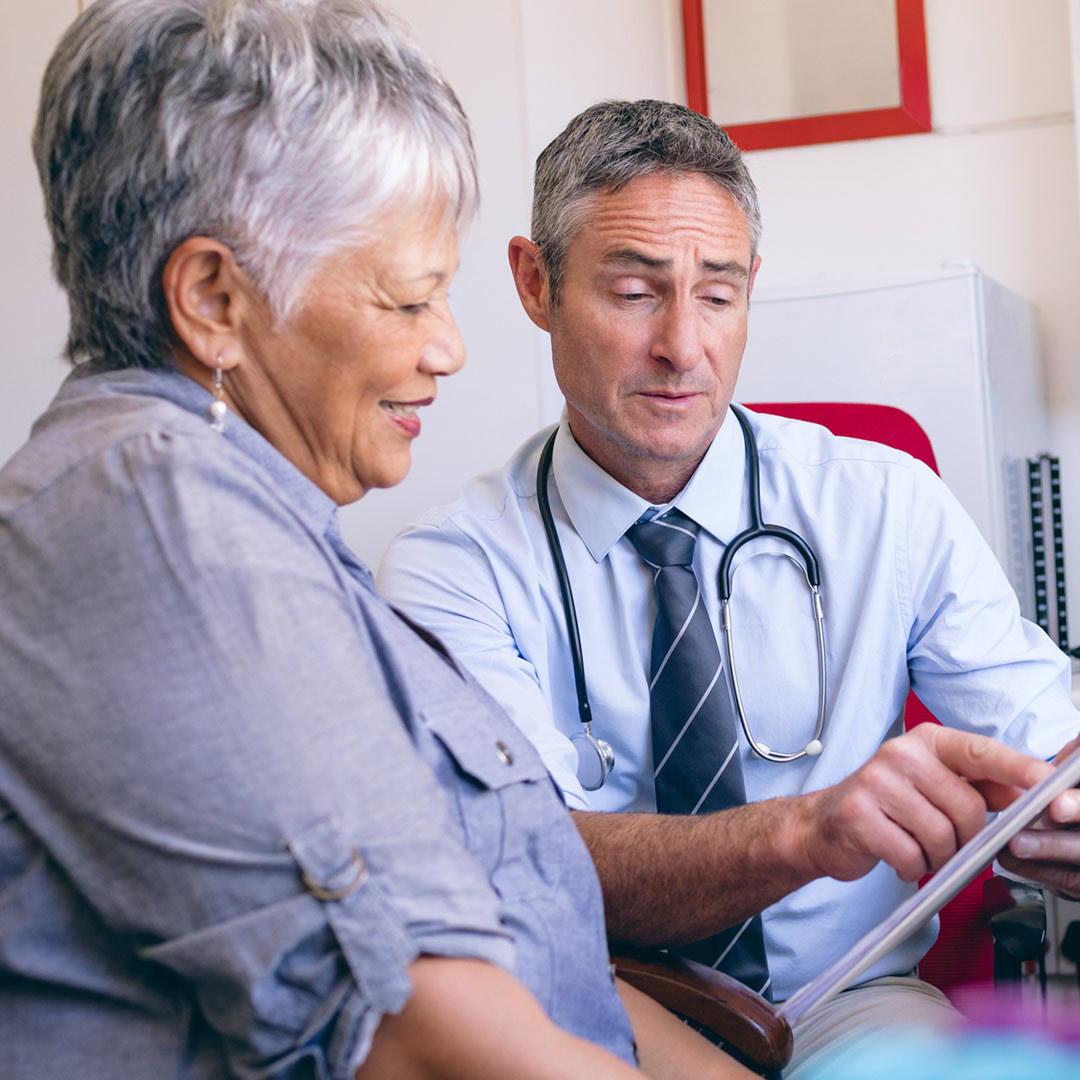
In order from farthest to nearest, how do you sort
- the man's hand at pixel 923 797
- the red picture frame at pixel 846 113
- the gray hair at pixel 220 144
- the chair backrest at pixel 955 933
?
1. the red picture frame at pixel 846 113
2. the chair backrest at pixel 955 933
3. the man's hand at pixel 923 797
4. the gray hair at pixel 220 144

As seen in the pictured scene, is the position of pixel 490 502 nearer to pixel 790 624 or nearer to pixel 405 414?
pixel 790 624

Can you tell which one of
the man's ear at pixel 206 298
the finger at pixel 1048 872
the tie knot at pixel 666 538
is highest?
the man's ear at pixel 206 298

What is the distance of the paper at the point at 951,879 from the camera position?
2.64ft

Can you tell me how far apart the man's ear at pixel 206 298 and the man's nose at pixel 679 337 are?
72 cm

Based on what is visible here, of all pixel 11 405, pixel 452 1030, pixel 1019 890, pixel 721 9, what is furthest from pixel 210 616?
pixel 721 9

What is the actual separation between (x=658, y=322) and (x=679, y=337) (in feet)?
0.15

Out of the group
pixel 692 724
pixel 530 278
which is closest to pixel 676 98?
pixel 530 278

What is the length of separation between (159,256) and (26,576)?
23 cm

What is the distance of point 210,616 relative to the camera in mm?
588

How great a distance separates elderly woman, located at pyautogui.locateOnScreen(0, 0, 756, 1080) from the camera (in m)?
0.58

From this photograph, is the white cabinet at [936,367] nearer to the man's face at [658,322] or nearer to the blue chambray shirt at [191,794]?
the man's face at [658,322]

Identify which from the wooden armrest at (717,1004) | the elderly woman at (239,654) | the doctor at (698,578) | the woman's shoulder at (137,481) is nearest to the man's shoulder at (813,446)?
the doctor at (698,578)

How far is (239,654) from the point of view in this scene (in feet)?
1.93

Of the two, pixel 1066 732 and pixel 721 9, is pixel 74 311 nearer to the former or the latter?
pixel 1066 732
